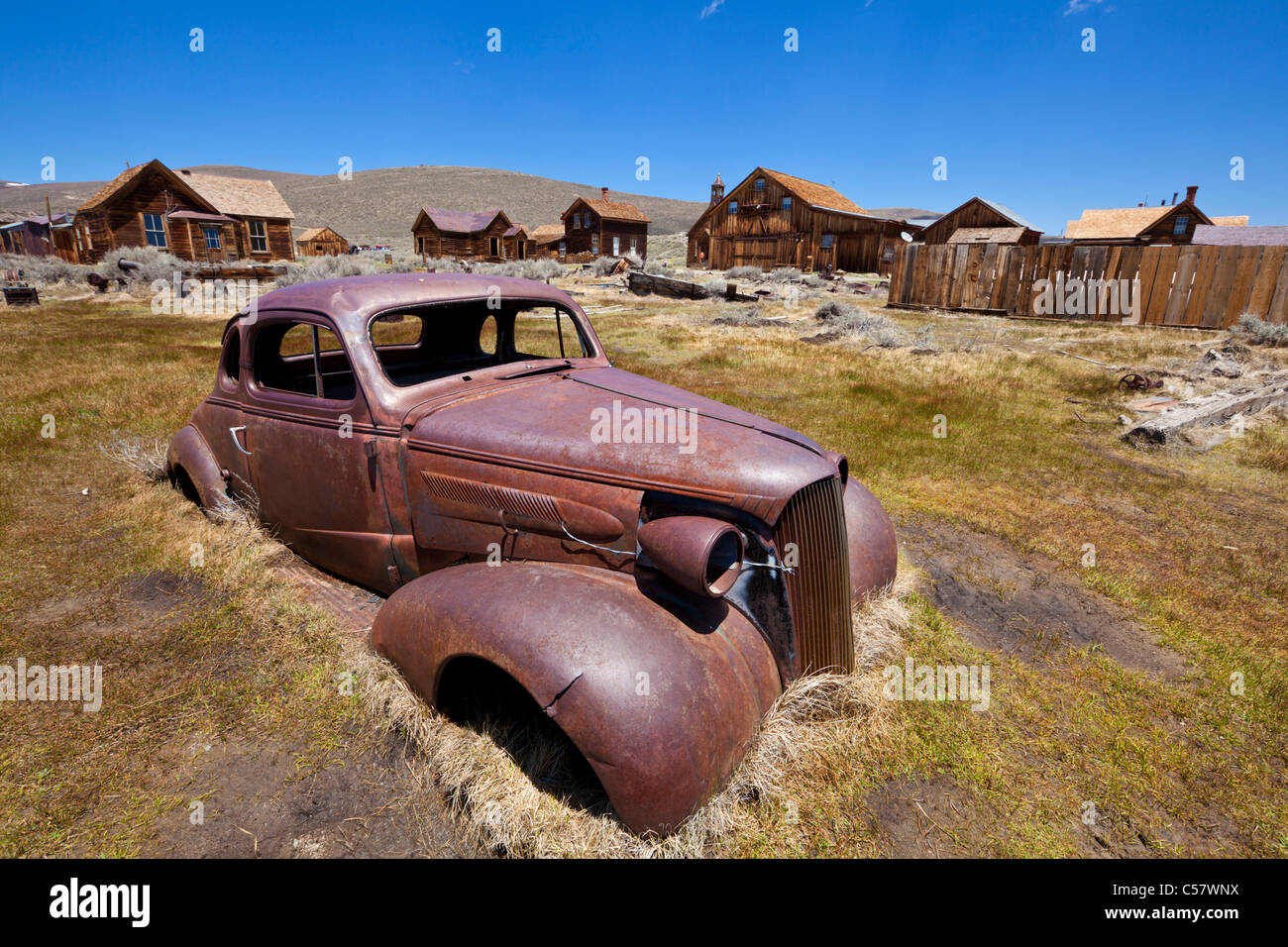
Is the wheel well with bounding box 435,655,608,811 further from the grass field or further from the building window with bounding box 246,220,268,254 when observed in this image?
the building window with bounding box 246,220,268,254

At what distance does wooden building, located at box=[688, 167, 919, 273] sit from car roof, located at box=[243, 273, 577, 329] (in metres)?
33.8

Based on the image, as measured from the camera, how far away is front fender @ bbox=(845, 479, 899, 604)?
3.43 m

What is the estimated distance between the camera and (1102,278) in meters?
17.2

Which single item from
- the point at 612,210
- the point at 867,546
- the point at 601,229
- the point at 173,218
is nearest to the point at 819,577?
the point at 867,546

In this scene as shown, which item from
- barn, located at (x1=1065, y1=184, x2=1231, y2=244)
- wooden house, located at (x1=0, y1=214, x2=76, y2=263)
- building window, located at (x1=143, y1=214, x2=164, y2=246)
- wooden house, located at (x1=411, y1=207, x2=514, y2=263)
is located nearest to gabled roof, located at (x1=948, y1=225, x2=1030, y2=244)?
barn, located at (x1=1065, y1=184, x2=1231, y2=244)

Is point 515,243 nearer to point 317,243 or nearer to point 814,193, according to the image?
point 317,243

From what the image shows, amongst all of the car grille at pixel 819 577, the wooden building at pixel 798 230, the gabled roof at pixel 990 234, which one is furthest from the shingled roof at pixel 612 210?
the car grille at pixel 819 577

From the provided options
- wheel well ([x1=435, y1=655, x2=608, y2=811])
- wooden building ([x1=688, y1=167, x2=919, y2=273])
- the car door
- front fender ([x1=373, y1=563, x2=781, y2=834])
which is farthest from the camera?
wooden building ([x1=688, y1=167, x2=919, y2=273])

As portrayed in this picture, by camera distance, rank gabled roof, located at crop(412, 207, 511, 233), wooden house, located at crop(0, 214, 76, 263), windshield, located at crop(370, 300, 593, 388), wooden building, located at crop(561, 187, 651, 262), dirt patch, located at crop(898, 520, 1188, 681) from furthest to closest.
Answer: wooden building, located at crop(561, 187, 651, 262), gabled roof, located at crop(412, 207, 511, 233), wooden house, located at crop(0, 214, 76, 263), windshield, located at crop(370, 300, 593, 388), dirt patch, located at crop(898, 520, 1188, 681)

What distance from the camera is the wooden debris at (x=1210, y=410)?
7508mm

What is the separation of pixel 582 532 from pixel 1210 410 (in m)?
9.59

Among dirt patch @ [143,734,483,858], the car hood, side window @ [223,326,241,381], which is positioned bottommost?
dirt patch @ [143,734,483,858]

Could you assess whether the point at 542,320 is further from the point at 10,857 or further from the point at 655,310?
the point at 10,857
